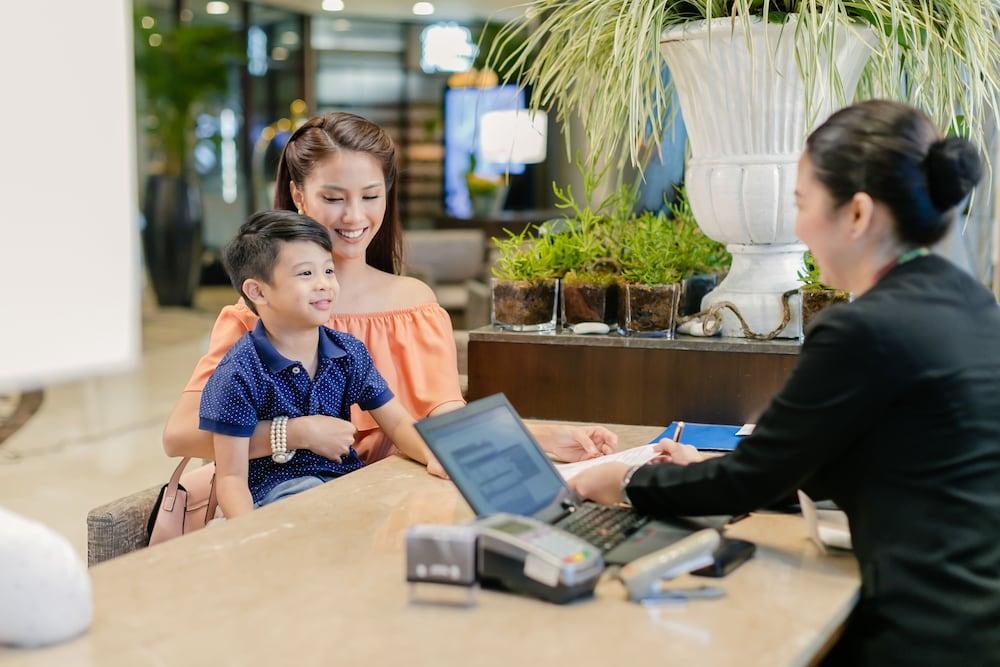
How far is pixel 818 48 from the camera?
2305 millimetres

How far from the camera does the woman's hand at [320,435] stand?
2.07 m

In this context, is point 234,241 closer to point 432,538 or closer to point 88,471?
point 432,538

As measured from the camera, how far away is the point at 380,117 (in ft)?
47.8

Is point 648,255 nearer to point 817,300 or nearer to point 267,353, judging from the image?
point 817,300

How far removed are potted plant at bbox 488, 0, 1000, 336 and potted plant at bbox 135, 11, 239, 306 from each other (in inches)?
326

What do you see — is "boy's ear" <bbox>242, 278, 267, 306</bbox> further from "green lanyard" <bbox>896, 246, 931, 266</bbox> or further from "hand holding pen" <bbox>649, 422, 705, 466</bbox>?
"green lanyard" <bbox>896, 246, 931, 266</bbox>

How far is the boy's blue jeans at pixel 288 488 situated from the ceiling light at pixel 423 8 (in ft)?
39.2

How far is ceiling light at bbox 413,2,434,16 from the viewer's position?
527 inches

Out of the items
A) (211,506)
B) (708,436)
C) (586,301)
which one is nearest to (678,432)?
(708,436)

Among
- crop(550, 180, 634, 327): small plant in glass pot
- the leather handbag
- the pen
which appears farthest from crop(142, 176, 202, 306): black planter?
the pen

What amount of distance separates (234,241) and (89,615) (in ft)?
3.43

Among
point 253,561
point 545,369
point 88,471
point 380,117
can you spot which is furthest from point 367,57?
point 253,561

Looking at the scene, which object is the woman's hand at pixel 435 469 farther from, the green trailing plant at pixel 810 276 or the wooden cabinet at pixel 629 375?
the green trailing plant at pixel 810 276

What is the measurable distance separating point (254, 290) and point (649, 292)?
0.94m
